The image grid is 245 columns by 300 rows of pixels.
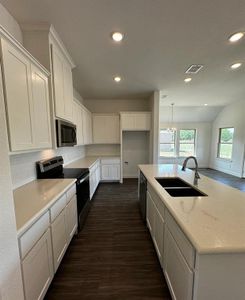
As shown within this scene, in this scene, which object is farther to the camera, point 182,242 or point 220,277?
point 182,242

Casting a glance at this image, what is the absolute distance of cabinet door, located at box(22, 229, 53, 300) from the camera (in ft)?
3.74

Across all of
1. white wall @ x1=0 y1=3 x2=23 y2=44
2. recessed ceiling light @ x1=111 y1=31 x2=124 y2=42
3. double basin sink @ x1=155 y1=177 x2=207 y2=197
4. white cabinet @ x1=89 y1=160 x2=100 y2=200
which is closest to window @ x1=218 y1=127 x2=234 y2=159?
double basin sink @ x1=155 y1=177 x2=207 y2=197

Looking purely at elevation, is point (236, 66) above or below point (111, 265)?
above

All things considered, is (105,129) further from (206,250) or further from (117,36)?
(206,250)

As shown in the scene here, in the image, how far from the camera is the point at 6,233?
867 millimetres

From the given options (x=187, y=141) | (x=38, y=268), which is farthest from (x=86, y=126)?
(x=187, y=141)

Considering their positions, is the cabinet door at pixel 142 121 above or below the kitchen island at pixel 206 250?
above

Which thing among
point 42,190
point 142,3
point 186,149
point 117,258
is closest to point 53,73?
point 142,3

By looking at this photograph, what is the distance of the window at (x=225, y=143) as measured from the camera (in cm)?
663

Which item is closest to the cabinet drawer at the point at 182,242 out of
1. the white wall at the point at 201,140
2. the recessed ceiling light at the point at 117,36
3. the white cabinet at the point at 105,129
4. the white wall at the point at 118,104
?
the recessed ceiling light at the point at 117,36

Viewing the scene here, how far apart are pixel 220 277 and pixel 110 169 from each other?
4249 millimetres

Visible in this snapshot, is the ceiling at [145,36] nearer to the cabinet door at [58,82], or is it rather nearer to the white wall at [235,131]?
the cabinet door at [58,82]

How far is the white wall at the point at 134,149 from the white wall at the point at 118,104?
880mm

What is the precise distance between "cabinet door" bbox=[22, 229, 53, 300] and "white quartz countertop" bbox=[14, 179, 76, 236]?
27 centimetres
